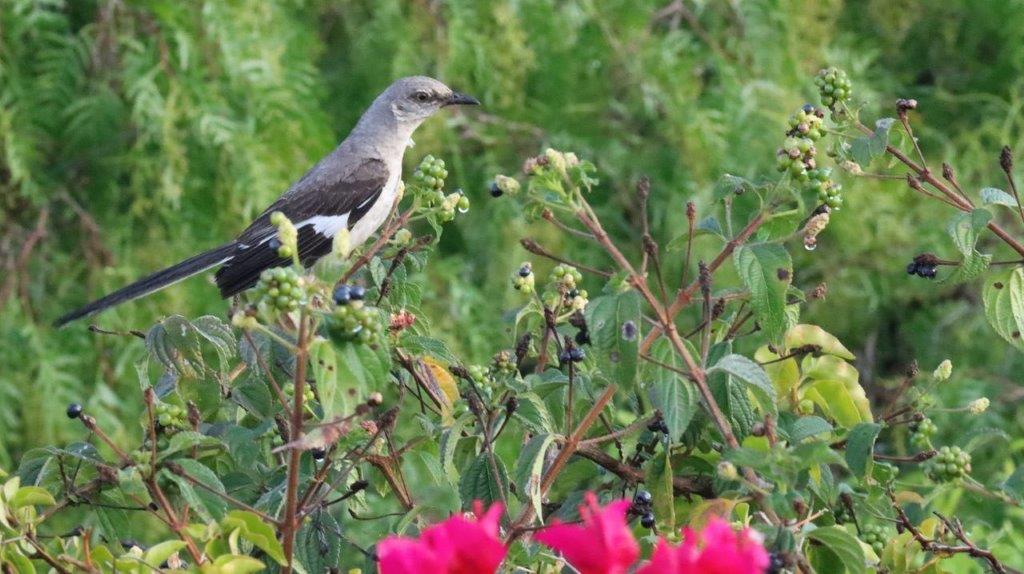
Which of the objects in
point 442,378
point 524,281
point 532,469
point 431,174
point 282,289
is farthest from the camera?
point 442,378

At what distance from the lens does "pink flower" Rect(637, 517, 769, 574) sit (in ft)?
3.89

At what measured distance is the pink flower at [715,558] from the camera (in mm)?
1185

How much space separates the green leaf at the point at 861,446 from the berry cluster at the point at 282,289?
737mm

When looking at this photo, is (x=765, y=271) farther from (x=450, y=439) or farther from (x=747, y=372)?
(x=450, y=439)

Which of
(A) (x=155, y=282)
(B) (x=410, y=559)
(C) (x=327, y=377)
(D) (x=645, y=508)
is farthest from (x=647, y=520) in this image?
(A) (x=155, y=282)

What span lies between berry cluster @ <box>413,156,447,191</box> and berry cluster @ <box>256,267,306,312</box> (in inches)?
24.8

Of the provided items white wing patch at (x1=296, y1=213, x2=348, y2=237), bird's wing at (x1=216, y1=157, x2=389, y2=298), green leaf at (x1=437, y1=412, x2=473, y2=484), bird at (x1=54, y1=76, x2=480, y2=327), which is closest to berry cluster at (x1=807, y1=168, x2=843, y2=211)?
green leaf at (x1=437, y1=412, x2=473, y2=484)

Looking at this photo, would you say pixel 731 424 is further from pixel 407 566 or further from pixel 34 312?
pixel 34 312

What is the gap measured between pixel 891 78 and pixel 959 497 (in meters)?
3.08

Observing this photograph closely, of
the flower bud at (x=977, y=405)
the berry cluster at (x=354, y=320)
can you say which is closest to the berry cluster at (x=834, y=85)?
the flower bud at (x=977, y=405)

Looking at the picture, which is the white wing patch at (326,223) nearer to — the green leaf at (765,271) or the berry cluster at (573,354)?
the berry cluster at (573,354)

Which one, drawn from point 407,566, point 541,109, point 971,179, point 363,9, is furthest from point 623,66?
point 407,566

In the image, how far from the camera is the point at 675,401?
5.73 feet

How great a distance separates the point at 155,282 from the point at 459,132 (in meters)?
2.35
